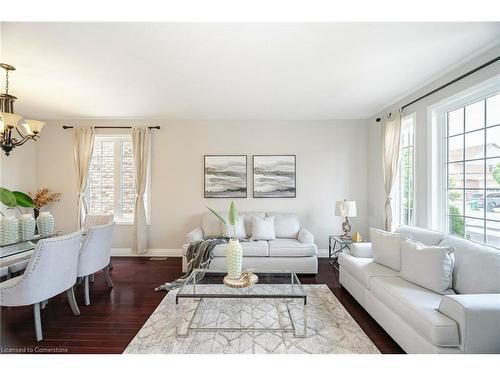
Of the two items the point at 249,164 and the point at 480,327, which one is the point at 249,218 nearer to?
the point at 249,164

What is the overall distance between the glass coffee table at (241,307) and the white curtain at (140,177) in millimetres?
2066

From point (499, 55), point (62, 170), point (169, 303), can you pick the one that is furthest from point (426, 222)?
point (62, 170)

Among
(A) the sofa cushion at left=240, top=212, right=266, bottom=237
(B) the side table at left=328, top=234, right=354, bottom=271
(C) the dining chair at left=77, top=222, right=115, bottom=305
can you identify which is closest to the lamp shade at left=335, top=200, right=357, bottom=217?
(B) the side table at left=328, top=234, right=354, bottom=271

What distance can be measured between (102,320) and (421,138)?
431 cm

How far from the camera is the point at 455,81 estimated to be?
2.32 meters

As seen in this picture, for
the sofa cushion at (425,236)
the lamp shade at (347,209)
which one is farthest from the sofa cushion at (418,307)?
the lamp shade at (347,209)

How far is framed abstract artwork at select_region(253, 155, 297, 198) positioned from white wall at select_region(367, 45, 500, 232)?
1.45 m

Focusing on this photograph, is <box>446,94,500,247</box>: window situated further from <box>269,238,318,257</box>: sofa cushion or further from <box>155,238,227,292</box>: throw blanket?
<box>155,238,227,292</box>: throw blanket

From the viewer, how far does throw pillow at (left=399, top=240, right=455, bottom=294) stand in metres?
1.83

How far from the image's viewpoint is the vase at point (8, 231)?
2.35 m

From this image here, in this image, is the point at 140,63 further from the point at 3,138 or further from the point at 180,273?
the point at 180,273

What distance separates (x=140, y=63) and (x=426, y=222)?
12.6 feet

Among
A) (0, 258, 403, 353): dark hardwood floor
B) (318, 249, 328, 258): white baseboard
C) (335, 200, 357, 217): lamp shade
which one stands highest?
(335, 200, 357, 217): lamp shade

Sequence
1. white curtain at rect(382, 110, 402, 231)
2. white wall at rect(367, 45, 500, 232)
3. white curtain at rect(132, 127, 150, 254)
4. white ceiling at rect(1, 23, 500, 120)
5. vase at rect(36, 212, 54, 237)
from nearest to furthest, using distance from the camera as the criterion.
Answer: white ceiling at rect(1, 23, 500, 120) < white wall at rect(367, 45, 500, 232) < vase at rect(36, 212, 54, 237) < white curtain at rect(382, 110, 402, 231) < white curtain at rect(132, 127, 150, 254)
